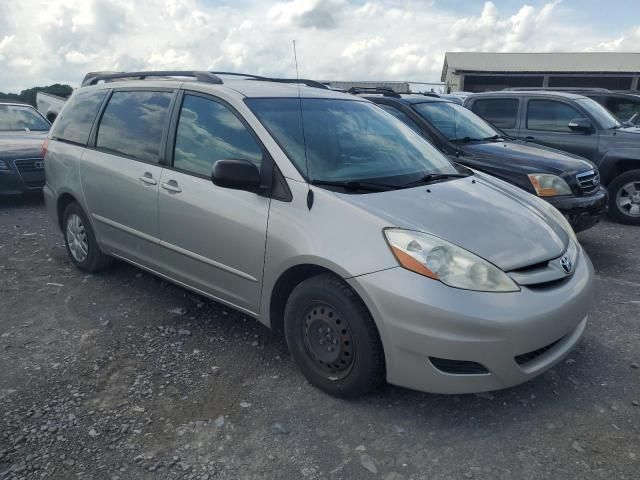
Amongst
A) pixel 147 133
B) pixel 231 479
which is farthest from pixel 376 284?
pixel 147 133

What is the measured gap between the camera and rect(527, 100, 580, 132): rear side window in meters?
7.37

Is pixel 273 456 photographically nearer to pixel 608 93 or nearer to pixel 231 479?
pixel 231 479

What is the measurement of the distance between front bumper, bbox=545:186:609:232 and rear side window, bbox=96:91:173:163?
145 inches

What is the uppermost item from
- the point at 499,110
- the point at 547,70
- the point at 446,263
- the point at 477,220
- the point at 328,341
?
the point at 547,70

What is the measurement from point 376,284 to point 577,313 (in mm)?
1138

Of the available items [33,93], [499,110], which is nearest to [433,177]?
[499,110]

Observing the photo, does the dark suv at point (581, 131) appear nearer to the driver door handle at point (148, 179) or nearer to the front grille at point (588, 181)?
the front grille at point (588, 181)

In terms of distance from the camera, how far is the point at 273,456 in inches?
100

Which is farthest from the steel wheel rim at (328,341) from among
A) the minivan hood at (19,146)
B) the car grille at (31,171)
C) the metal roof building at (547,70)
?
the metal roof building at (547,70)

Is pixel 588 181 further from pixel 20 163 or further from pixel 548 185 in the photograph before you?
pixel 20 163

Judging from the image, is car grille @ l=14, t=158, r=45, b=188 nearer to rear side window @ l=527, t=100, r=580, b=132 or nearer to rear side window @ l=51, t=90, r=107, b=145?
rear side window @ l=51, t=90, r=107, b=145

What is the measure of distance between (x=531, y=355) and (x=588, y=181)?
3569 mm

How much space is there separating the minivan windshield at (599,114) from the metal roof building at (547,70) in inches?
964

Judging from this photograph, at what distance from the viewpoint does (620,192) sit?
7.07m
